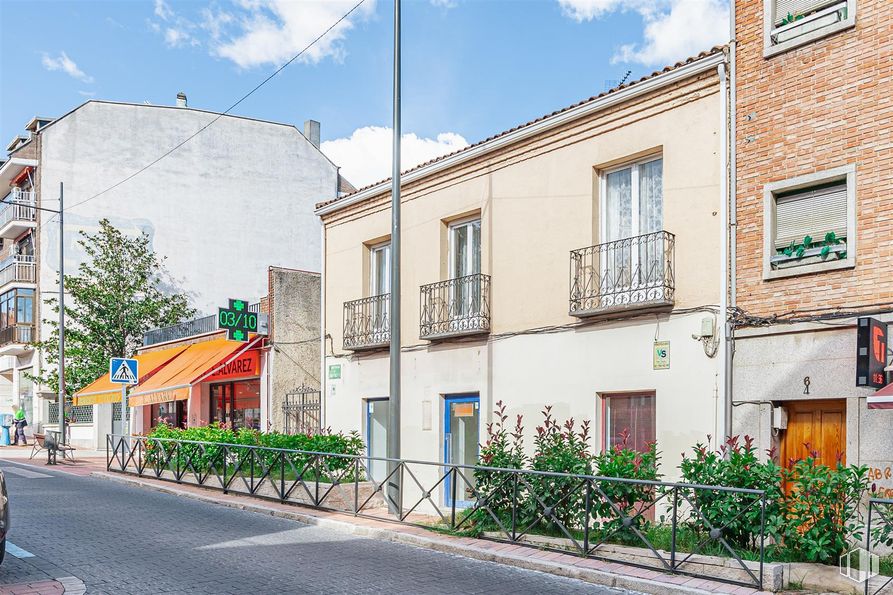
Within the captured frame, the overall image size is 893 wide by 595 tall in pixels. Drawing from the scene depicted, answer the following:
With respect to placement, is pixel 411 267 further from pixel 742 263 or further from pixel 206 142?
pixel 206 142

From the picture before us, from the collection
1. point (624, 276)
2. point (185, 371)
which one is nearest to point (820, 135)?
point (624, 276)

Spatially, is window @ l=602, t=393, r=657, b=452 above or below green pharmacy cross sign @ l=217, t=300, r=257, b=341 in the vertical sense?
below

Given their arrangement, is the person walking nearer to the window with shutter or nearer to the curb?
the curb

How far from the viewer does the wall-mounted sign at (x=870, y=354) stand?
889cm

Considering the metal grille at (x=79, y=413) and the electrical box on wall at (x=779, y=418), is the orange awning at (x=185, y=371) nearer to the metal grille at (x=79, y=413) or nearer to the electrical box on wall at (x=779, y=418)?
the metal grille at (x=79, y=413)

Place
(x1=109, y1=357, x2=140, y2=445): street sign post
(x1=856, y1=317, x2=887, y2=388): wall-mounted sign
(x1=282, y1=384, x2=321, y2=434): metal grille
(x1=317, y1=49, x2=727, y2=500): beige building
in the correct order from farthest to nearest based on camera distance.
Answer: (x1=282, y1=384, x2=321, y2=434): metal grille, (x1=109, y1=357, x2=140, y2=445): street sign post, (x1=317, y1=49, x2=727, y2=500): beige building, (x1=856, y1=317, x2=887, y2=388): wall-mounted sign

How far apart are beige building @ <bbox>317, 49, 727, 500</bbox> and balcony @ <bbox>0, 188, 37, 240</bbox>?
78.1 ft

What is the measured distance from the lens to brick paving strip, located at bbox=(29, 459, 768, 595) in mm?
8016

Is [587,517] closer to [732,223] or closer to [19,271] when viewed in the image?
[732,223]

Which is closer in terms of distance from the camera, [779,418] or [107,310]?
[779,418]

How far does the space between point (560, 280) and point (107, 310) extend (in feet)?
70.9

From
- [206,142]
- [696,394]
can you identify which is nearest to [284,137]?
[206,142]

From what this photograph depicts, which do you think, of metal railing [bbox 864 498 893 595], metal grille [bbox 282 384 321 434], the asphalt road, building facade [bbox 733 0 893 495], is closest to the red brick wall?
building facade [bbox 733 0 893 495]

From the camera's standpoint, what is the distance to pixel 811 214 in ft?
33.8
